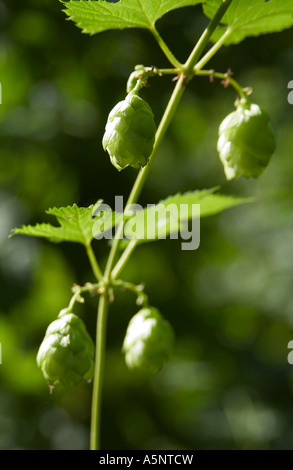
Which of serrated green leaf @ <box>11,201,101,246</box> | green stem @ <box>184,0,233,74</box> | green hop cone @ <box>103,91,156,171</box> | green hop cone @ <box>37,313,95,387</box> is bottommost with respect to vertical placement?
green hop cone @ <box>37,313,95,387</box>

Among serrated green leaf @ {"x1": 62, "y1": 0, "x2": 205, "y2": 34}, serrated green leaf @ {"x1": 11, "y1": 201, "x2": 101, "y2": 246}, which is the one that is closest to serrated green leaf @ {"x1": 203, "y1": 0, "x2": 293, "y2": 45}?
serrated green leaf @ {"x1": 62, "y1": 0, "x2": 205, "y2": 34}

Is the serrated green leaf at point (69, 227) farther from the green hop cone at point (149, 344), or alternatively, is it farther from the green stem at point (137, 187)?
the green hop cone at point (149, 344)

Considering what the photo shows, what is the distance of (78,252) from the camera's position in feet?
9.89

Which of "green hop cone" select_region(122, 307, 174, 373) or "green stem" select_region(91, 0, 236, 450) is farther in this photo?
"green hop cone" select_region(122, 307, 174, 373)

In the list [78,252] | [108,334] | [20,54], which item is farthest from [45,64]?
[108,334]

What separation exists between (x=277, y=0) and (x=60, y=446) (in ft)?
8.14

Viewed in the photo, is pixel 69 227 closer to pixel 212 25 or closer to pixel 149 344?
pixel 149 344

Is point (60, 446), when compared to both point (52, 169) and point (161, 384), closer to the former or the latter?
point (161, 384)

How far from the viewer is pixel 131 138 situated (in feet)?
3.45

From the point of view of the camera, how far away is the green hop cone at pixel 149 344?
59.1 inches

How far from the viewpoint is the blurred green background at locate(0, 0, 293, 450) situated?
9.96 feet

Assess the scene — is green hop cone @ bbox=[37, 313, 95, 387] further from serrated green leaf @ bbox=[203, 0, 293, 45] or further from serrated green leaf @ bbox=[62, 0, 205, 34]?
serrated green leaf @ bbox=[203, 0, 293, 45]

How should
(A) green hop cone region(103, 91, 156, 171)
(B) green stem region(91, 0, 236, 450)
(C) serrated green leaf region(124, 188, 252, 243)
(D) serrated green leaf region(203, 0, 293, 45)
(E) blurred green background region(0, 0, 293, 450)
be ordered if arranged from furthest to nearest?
(E) blurred green background region(0, 0, 293, 450)
(C) serrated green leaf region(124, 188, 252, 243)
(D) serrated green leaf region(203, 0, 293, 45)
(B) green stem region(91, 0, 236, 450)
(A) green hop cone region(103, 91, 156, 171)

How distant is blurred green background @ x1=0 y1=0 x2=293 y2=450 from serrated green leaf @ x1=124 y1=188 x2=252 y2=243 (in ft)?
5.08
